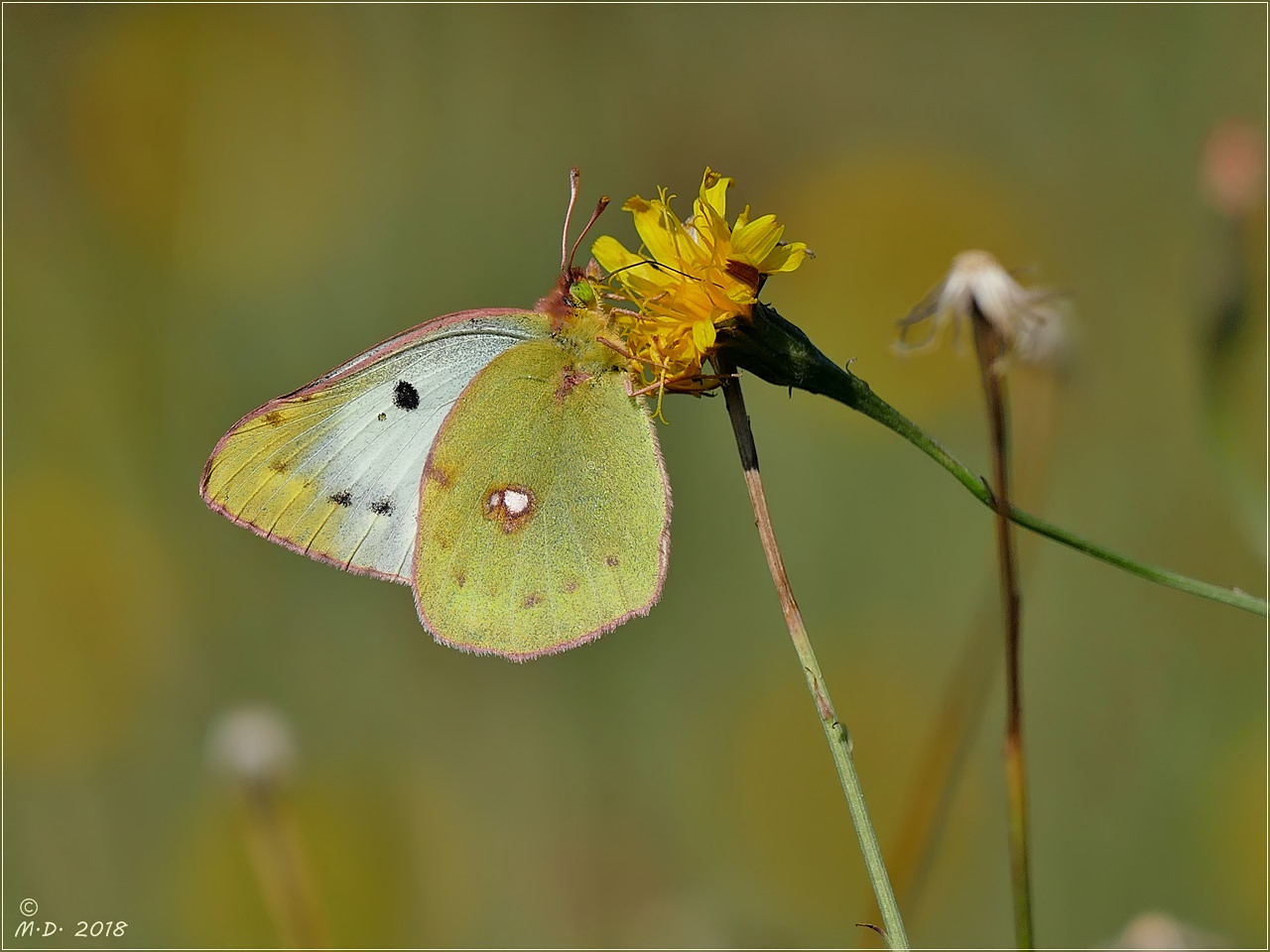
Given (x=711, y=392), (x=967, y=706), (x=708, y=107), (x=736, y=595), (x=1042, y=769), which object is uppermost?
(x=708, y=107)

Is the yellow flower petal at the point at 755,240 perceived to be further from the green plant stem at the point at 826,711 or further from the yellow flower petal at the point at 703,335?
the green plant stem at the point at 826,711

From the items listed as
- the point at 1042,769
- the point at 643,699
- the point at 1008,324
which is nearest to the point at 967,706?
the point at 1008,324

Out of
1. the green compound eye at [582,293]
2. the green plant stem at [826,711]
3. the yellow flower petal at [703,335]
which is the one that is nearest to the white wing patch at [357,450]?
the green compound eye at [582,293]

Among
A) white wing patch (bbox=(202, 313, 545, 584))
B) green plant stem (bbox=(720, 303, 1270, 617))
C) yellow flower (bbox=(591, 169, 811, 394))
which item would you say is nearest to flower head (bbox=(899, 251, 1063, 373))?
green plant stem (bbox=(720, 303, 1270, 617))

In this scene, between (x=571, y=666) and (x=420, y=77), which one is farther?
(x=420, y=77)

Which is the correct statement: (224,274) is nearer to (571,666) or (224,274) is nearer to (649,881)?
(571,666)

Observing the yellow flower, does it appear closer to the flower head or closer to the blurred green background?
the flower head

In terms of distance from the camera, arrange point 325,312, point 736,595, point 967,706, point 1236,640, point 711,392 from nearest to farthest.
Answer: point 711,392, point 967,706, point 1236,640, point 736,595, point 325,312

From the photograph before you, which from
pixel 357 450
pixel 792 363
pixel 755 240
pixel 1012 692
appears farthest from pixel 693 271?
pixel 357 450
